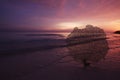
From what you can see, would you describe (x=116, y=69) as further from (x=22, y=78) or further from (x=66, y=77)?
(x=22, y=78)

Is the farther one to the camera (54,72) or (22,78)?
(54,72)

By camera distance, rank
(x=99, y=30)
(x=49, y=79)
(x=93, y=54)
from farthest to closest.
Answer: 1. (x=93, y=54)
2. (x=99, y=30)
3. (x=49, y=79)

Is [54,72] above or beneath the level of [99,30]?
beneath

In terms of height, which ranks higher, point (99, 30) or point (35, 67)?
point (99, 30)

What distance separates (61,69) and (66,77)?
40.1 inches

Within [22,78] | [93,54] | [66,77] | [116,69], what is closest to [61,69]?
[66,77]

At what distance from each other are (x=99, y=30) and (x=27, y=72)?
3.43 meters

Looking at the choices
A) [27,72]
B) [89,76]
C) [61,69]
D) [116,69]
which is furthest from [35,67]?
[116,69]

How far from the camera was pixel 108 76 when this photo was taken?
17.6 feet

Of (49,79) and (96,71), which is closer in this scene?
(49,79)

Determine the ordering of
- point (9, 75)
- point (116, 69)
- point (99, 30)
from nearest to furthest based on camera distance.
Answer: point (9, 75), point (116, 69), point (99, 30)

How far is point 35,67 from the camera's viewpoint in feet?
21.6

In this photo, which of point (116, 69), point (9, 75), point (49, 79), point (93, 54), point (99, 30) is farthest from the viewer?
point (93, 54)

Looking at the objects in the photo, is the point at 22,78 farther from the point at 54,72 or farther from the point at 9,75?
the point at 54,72
